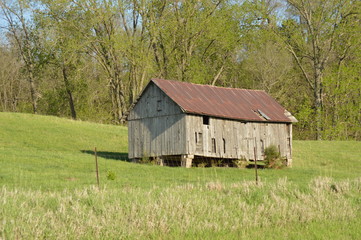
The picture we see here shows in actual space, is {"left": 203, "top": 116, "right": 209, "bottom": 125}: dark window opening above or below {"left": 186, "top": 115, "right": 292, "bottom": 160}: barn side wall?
above

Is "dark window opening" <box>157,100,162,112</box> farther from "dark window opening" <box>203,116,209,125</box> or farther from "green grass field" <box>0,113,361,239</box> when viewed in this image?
"green grass field" <box>0,113,361,239</box>

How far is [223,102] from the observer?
3894 cm

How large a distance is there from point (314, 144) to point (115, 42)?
1982 cm

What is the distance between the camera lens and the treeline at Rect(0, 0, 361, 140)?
55062mm

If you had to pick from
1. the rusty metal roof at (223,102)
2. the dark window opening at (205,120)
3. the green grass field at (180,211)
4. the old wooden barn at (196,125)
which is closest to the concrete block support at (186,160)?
the old wooden barn at (196,125)

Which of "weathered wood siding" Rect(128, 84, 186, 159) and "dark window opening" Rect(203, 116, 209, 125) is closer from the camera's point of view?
"weathered wood siding" Rect(128, 84, 186, 159)

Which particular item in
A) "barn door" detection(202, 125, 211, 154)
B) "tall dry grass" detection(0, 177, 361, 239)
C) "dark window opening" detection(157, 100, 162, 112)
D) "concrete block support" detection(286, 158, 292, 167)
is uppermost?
"dark window opening" detection(157, 100, 162, 112)

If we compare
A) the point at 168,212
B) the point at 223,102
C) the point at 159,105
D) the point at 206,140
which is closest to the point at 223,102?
the point at 223,102

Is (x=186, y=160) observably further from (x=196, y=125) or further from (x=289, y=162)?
(x=289, y=162)

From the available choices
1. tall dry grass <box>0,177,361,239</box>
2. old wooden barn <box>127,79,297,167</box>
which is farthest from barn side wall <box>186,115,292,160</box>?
tall dry grass <box>0,177,361,239</box>

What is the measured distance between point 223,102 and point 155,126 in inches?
205

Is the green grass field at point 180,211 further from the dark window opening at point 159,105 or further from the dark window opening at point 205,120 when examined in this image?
the dark window opening at point 205,120

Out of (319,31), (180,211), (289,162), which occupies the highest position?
(319,31)

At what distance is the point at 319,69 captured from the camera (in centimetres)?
5556
